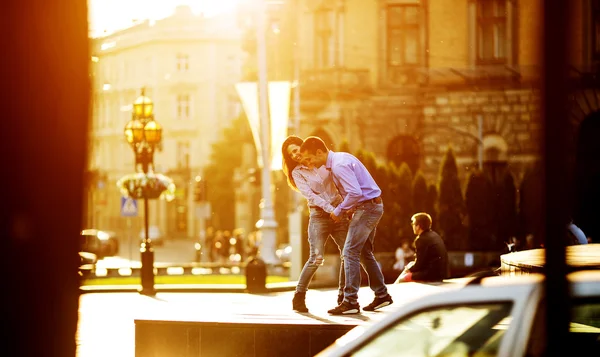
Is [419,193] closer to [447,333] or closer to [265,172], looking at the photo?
[265,172]

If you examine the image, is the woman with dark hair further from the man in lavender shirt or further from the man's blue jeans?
the man's blue jeans

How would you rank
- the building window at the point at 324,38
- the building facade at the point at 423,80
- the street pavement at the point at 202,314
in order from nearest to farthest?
1. the street pavement at the point at 202,314
2. the building facade at the point at 423,80
3. the building window at the point at 324,38

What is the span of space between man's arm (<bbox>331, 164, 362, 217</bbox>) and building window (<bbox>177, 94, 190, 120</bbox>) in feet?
273

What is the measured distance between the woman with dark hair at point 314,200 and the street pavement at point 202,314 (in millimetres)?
Answer: 436

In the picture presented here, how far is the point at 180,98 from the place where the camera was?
94438 millimetres

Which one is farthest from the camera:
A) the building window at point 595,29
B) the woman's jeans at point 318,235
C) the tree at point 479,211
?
the building window at point 595,29

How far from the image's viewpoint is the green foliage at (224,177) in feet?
269

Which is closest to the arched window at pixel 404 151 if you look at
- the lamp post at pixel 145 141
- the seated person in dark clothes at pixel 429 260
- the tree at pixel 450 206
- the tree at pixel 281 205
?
the tree at pixel 450 206

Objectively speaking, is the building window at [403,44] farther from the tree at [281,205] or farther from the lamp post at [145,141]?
the tree at [281,205]

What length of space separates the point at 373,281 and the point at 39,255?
17.1ft

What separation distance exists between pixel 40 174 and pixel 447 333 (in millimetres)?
2547

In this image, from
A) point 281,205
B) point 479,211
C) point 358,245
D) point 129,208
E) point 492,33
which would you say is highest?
point 492,33

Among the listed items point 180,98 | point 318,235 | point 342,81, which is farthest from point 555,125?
point 180,98

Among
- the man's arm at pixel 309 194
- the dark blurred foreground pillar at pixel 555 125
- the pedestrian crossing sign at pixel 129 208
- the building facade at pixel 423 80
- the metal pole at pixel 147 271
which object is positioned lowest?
the metal pole at pixel 147 271
